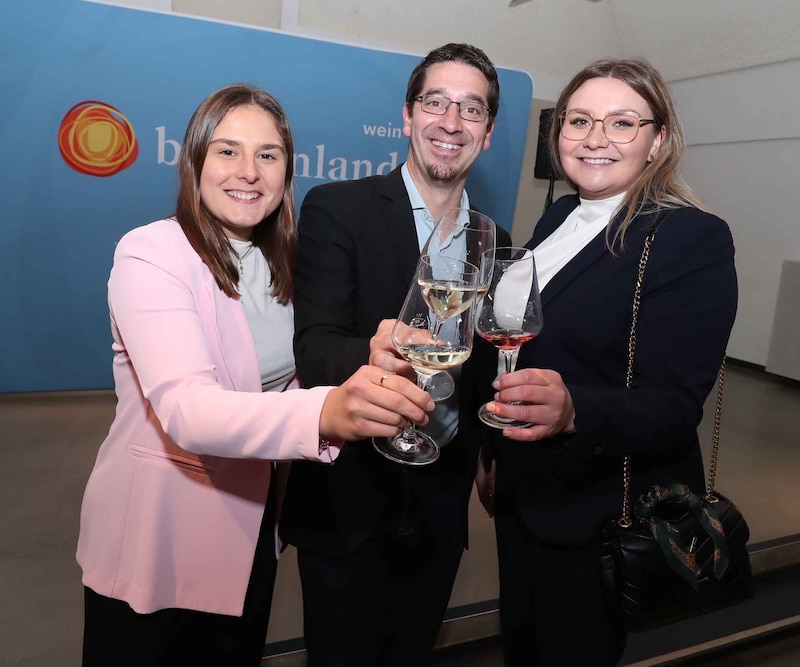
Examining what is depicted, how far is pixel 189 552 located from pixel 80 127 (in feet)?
10.8

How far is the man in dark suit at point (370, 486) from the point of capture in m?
1.64

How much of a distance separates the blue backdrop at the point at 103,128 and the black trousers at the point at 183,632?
286cm

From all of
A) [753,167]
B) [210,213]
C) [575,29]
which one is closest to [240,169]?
[210,213]

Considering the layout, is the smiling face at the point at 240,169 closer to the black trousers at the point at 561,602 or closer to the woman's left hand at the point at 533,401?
the woman's left hand at the point at 533,401

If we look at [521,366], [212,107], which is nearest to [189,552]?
[521,366]

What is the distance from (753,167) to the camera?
723cm

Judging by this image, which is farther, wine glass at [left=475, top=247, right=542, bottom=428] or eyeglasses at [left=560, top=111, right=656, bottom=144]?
eyeglasses at [left=560, top=111, right=656, bottom=144]

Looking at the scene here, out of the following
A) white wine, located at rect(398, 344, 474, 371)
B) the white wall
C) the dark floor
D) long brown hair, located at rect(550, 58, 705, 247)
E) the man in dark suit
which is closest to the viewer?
white wine, located at rect(398, 344, 474, 371)

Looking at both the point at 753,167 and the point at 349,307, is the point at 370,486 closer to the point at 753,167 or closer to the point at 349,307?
the point at 349,307

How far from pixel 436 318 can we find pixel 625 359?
0.62 metres

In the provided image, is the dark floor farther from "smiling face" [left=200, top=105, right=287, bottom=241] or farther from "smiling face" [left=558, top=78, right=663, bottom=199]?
"smiling face" [left=558, top=78, right=663, bottom=199]

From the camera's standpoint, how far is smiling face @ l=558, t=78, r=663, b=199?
5.12ft

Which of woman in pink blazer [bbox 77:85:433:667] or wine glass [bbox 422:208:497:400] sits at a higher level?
wine glass [bbox 422:208:497:400]

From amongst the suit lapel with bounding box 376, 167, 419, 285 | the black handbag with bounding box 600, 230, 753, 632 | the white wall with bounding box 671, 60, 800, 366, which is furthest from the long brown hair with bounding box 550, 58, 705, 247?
the white wall with bounding box 671, 60, 800, 366
